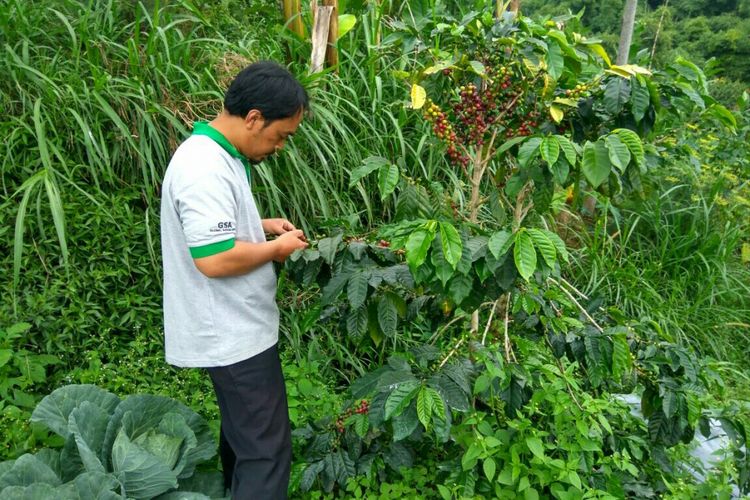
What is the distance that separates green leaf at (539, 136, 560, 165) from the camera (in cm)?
160

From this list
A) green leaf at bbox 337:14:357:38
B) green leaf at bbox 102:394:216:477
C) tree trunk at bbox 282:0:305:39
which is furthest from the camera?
tree trunk at bbox 282:0:305:39

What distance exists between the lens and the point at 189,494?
76.6 inches

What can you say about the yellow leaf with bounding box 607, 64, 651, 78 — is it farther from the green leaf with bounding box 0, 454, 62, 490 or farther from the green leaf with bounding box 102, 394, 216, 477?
the green leaf with bounding box 0, 454, 62, 490

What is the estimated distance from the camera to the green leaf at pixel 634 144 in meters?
1.62

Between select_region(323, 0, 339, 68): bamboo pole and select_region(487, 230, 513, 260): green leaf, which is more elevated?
select_region(323, 0, 339, 68): bamboo pole

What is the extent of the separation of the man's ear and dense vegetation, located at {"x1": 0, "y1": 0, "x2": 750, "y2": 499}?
1.04ft

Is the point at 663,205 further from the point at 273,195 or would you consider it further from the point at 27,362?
the point at 27,362

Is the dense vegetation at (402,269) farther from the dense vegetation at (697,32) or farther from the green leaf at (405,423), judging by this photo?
the dense vegetation at (697,32)

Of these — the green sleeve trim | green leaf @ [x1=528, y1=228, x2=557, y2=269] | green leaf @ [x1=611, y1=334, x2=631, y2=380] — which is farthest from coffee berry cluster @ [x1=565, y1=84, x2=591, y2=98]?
the green sleeve trim

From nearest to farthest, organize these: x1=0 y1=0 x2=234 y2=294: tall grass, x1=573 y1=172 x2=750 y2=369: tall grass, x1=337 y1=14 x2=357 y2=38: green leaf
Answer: x1=0 y1=0 x2=234 y2=294: tall grass → x1=573 y1=172 x2=750 y2=369: tall grass → x1=337 y1=14 x2=357 y2=38: green leaf

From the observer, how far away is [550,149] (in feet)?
5.32

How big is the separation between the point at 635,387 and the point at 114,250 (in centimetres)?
227

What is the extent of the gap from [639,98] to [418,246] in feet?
2.57

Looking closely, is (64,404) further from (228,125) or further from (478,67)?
(478,67)
